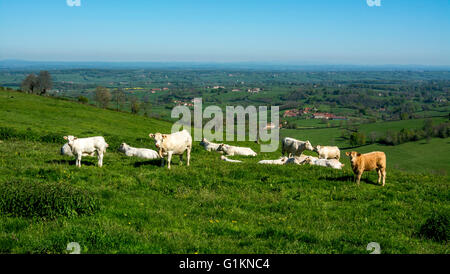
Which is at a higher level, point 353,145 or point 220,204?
point 220,204

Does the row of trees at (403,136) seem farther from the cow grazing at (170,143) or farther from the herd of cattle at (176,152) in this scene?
the cow grazing at (170,143)

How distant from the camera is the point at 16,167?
47.8ft

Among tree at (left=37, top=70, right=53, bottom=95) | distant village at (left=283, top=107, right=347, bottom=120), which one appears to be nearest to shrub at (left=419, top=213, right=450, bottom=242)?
tree at (left=37, top=70, right=53, bottom=95)

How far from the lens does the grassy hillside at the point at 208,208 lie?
26.1ft

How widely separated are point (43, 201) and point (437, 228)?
1070 centimetres

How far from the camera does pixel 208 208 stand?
1145 cm

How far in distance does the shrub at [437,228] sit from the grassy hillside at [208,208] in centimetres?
7

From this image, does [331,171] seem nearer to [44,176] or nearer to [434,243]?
[434,243]

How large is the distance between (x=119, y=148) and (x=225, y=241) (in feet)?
60.7

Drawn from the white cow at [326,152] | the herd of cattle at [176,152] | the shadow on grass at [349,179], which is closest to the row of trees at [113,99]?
the herd of cattle at [176,152]

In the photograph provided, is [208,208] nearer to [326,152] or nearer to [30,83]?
[326,152]

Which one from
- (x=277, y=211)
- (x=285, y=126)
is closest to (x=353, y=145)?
(x=285, y=126)

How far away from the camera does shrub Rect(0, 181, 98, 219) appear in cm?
945
